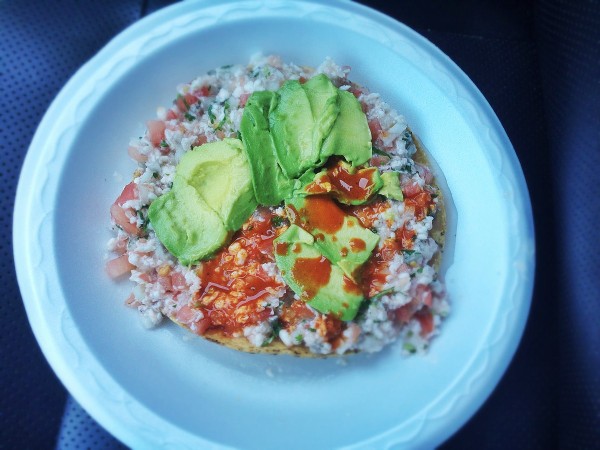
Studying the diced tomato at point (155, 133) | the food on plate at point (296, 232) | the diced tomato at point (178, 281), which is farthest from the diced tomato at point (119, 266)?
the diced tomato at point (155, 133)

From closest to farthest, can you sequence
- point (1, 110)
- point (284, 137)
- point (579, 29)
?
point (284, 137)
point (579, 29)
point (1, 110)

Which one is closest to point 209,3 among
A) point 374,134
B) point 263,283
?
point 374,134

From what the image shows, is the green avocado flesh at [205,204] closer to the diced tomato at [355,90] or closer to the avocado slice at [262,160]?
the avocado slice at [262,160]

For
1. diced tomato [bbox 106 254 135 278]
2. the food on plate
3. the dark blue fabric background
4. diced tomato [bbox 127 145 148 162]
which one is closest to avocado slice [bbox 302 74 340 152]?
the food on plate

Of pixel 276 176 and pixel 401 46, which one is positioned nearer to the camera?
pixel 276 176

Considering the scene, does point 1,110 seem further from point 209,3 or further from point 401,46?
point 401,46

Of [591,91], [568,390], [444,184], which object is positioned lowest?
[568,390]

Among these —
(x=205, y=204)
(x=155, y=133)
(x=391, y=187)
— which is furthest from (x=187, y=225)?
(x=391, y=187)
